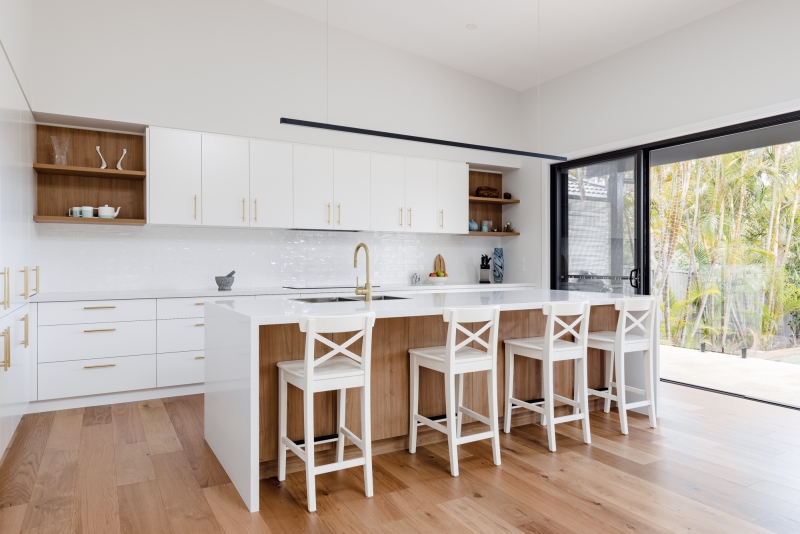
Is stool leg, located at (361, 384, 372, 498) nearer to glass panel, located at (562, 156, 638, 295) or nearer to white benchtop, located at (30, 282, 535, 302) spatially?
white benchtop, located at (30, 282, 535, 302)

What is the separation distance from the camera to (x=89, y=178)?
4559 millimetres

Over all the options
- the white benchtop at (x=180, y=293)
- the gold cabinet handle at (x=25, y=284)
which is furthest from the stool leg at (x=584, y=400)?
the gold cabinet handle at (x=25, y=284)

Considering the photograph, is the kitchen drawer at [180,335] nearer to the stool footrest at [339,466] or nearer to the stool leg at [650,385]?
the stool footrest at [339,466]

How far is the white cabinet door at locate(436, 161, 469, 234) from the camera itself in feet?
19.6

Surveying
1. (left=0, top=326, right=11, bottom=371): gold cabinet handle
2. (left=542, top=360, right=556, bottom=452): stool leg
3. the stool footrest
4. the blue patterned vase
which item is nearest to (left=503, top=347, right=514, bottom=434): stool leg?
(left=542, top=360, right=556, bottom=452): stool leg

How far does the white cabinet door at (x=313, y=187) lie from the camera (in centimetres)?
510

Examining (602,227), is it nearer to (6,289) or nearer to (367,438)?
(367,438)

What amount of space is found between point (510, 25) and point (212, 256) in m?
3.54

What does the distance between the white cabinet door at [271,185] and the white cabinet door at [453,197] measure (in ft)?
5.70

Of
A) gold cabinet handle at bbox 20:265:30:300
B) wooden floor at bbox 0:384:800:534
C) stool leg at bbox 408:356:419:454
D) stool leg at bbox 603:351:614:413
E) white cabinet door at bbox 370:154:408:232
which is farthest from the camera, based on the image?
white cabinet door at bbox 370:154:408:232

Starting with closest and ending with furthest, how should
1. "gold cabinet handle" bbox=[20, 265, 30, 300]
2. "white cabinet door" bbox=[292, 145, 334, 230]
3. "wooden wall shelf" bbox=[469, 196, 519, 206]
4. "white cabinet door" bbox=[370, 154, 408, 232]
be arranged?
"gold cabinet handle" bbox=[20, 265, 30, 300] < "white cabinet door" bbox=[292, 145, 334, 230] < "white cabinet door" bbox=[370, 154, 408, 232] < "wooden wall shelf" bbox=[469, 196, 519, 206]

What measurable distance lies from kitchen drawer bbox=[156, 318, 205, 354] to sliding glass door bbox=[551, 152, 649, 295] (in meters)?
3.87

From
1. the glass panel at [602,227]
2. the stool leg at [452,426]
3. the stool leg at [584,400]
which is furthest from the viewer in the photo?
the glass panel at [602,227]

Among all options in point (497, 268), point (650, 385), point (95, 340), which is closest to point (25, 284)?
point (95, 340)
